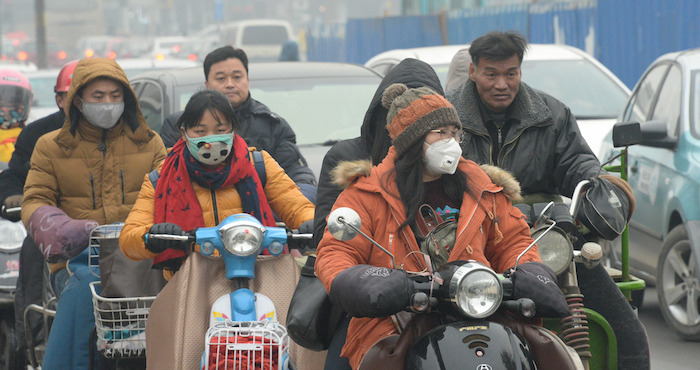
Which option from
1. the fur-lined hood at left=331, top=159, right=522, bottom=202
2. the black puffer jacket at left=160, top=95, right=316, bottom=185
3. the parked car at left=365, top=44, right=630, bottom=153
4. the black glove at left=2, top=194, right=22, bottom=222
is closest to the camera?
the fur-lined hood at left=331, top=159, right=522, bottom=202

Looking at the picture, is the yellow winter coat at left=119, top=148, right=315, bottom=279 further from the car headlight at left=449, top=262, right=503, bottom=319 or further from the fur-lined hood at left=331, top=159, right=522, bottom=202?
the car headlight at left=449, top=262, right=503, bottom=319

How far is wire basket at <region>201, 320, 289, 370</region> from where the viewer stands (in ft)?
14.1

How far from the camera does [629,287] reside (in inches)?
199

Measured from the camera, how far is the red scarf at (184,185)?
5098 mm

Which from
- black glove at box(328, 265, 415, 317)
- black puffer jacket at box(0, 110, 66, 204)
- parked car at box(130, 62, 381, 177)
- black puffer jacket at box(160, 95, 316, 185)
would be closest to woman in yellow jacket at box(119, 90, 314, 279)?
black glove at box(328, 265, 415, 317)

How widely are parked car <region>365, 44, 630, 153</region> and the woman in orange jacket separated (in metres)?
6.85

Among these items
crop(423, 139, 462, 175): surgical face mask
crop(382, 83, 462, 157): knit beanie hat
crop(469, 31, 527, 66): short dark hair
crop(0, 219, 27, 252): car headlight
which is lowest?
crop(0, 219, 27, 252): car headlight

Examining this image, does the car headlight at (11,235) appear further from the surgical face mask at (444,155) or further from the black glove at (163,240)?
the surgical face mask at (444,155)

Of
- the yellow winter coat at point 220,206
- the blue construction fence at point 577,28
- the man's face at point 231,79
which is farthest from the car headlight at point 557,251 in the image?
the blue construction fence at point 577,28

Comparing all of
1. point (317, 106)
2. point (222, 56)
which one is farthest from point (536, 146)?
point (317, 106)

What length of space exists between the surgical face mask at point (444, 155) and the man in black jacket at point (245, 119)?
264cm

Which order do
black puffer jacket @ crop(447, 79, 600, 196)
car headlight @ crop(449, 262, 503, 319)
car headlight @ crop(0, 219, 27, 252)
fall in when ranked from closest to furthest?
1. car headlight @ crop(449, 262, 503, 319)
2. black puffer jacket @ crop(447, 79, 600, 196)
3. car headlight @ crop(0, 219, 27, 252)

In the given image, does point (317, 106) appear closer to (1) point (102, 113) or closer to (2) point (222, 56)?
(2) point (222, 56)

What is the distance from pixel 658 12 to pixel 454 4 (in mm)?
20100
